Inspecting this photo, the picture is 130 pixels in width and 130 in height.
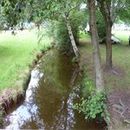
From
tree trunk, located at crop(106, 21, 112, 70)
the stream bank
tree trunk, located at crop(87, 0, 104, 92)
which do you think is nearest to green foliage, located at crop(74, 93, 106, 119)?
tree trunk, located at crop(87, 0, 104, 92)

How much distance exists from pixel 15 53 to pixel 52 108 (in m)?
11.1

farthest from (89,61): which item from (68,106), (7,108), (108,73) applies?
(7,108)

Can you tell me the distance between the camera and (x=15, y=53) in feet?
82.8

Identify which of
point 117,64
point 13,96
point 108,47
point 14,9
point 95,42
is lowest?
point 117,64

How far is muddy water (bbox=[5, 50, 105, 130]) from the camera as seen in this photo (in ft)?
42.8

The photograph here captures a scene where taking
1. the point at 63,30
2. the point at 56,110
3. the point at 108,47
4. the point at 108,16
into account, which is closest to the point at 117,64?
the point at 108,47

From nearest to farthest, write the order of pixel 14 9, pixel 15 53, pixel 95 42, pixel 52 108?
pixel 14 9, pixel 95 42, pixel 52 108, pixel 15 53

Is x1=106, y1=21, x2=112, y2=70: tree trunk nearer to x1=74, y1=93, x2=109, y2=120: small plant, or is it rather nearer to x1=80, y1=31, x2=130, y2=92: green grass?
x1=80, y1=31, x2=130, y2=92: green grass

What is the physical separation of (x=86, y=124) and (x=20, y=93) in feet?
14.2

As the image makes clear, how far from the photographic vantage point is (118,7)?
20.4m

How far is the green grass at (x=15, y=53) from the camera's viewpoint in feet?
60.2

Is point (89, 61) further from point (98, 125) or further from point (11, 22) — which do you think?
point (11, 22)

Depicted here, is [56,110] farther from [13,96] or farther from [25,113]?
[13,96]

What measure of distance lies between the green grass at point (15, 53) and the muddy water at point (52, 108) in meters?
1.43
